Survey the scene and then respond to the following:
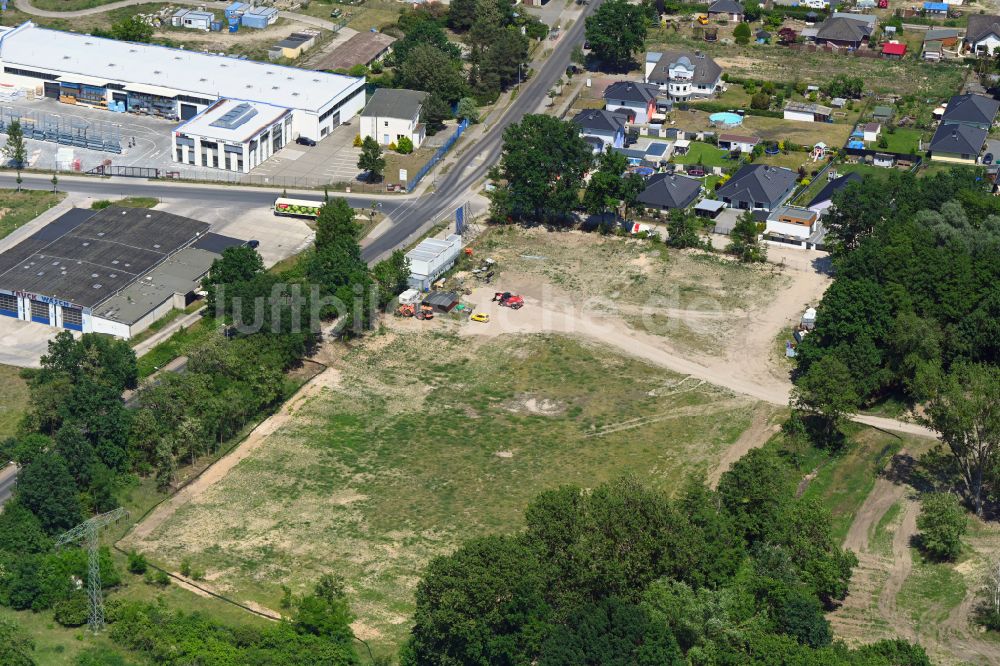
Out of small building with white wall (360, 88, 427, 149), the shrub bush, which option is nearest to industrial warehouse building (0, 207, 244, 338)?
the shrub bush

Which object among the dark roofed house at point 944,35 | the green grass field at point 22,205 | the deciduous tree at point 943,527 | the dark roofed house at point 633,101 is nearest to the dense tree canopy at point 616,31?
the dark roofed house at point 633,101

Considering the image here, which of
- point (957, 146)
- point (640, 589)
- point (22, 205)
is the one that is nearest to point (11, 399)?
point (22, 205)

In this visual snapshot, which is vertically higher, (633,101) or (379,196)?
(633,101)

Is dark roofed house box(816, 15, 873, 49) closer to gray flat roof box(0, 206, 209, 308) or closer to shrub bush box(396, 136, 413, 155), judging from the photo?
shrub bush box(396, 136, 413, 155)

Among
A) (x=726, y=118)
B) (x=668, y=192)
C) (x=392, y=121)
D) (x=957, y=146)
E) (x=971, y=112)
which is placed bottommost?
(x=392, y=121)

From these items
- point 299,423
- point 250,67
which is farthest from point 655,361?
point 250,67

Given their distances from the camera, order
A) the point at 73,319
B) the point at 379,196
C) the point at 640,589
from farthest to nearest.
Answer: the point at 379,196, the point at 73,319, the point at 640,589

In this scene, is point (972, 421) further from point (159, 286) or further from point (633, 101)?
point (633, 101)
